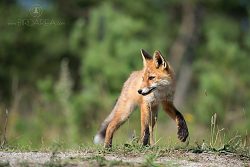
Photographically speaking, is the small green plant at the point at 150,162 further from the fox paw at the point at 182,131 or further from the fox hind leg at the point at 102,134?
the fox hind leg at the point at 102,134

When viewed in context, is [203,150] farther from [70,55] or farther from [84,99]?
[70,55]

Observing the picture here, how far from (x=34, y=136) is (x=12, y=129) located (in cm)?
88

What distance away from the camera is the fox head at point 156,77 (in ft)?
31.4

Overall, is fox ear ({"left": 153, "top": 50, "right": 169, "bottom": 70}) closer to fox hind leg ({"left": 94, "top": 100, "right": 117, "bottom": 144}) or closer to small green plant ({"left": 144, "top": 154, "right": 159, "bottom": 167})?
fox hind leg ({"left": 94, "top": 100, "right": 117, "bottom": 144})

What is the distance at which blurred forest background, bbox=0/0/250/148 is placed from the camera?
1661 centimetres

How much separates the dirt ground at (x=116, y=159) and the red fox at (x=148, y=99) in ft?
4.32

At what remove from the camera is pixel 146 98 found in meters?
9.56

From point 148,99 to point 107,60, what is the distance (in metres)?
10.5

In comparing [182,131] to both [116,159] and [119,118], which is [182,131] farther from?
[116,159]


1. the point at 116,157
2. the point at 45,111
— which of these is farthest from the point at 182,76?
the point at 116,157

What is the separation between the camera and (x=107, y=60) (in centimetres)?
1995

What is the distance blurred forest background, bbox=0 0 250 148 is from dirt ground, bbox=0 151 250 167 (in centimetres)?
348

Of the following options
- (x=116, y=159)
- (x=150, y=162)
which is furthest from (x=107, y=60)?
(x=150, y=162)

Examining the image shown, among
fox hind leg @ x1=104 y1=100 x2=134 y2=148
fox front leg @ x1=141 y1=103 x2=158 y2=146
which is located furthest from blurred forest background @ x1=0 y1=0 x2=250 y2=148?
fox front leg @ x1=141 y1=103 x2=158 y2=146
